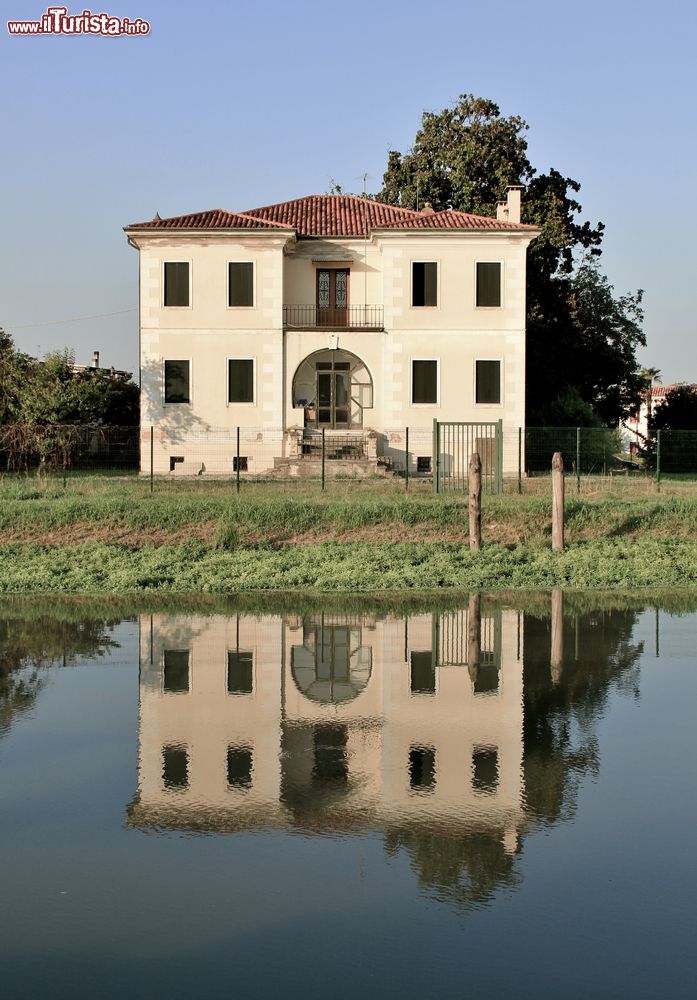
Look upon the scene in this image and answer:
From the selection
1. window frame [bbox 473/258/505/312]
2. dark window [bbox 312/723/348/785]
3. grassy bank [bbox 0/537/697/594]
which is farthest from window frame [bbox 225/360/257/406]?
dark window [bbox 312/723/348/785]

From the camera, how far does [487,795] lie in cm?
837

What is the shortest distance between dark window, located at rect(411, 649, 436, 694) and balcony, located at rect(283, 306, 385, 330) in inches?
1140

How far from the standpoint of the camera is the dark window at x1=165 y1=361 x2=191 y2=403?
4103cm

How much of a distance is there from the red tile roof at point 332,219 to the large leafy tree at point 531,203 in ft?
19.1

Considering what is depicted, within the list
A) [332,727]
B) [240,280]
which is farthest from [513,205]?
[332,727]

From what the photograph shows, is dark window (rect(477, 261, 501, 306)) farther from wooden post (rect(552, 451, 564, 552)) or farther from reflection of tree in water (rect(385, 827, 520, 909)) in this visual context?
reflection of tree in water (rect(385, 827, 520, 909))

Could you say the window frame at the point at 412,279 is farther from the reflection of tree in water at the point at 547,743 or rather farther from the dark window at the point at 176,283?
the reflection of tree in water at the point at 547,743

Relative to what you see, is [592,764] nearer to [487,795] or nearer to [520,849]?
[487,795]

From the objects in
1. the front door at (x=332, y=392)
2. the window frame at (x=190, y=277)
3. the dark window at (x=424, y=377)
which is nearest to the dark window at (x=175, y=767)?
the dark window at (x=424, y=377)

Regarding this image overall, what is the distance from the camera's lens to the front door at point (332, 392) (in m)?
42.0

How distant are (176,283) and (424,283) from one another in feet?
26.9

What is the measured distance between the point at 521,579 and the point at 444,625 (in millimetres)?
5042

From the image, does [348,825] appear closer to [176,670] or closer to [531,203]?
[176,670]

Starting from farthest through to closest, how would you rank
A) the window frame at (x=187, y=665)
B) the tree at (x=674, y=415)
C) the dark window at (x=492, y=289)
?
the tree at (x=674, y=415) → the dark window at (x=492, y=289) → the window frame at (x=187, y=665)
